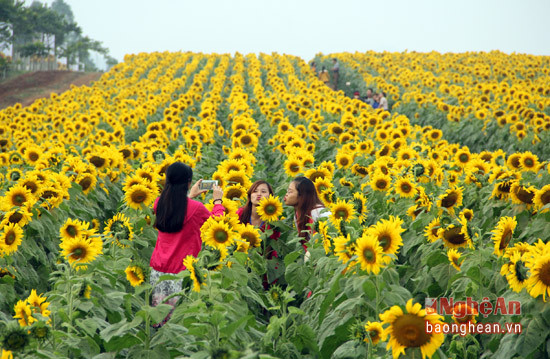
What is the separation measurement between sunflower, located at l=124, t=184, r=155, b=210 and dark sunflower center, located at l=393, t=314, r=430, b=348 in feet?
12.1

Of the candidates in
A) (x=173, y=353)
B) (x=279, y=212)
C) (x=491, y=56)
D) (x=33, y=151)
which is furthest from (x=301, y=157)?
(x=491, y=56)

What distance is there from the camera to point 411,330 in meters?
2.48

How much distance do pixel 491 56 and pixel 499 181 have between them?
33.3 m

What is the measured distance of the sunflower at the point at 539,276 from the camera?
285cm

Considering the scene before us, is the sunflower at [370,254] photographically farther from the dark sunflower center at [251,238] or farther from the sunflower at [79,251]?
the sunflower at [79,251]

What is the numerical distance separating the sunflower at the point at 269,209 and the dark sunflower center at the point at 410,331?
328 centimetres

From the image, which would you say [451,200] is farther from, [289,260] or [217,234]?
[217,234]

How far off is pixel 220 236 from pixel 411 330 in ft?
6.41

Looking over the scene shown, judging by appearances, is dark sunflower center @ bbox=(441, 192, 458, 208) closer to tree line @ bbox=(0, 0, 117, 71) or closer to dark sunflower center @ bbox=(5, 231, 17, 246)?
dark sunflower center @ bbox=(5, 231, 17, 246)

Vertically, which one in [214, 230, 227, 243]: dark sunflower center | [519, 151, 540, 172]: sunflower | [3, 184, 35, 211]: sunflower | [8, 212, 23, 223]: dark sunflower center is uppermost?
[519, 151, 540, 172]: sunflower

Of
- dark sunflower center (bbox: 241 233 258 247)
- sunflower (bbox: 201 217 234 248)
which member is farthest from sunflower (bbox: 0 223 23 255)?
dark sunflower center (bbox: 241 233 258 247)

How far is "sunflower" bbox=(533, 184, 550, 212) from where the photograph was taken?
16.2 ft

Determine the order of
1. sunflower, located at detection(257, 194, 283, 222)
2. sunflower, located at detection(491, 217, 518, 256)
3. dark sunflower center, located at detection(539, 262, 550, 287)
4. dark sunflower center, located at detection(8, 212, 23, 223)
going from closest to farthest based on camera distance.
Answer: dark sunflower center, located at detection(539, 262, 550, 287), sunflower, located at detection(491, 217, 518, 256), dark sunflower center, located at detection(8, 212, 23, 223), sunflower, located at detection(257, 194, 283, 222)

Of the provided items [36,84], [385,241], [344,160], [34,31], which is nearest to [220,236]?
[385,241]
